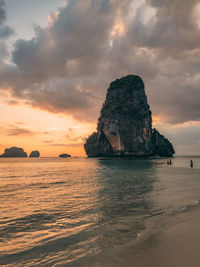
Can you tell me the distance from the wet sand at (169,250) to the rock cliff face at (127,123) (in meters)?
140

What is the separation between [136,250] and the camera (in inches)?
199

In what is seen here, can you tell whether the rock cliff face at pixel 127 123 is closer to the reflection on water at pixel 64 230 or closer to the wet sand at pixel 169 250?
the reflection on water at pixel 64 230

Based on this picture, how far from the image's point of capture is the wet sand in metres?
4.25

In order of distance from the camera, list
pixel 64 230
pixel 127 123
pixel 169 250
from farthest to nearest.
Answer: pixel 127 123 < pixel 64 230 < pixel 169 250

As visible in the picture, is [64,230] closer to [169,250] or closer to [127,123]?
[169,250]

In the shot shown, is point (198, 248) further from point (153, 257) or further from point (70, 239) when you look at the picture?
point (70, 239)

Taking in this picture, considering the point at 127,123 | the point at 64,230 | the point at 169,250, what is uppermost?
the point at 127,123

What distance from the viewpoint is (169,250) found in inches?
193

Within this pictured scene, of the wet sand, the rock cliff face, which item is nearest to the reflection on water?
the wet sand

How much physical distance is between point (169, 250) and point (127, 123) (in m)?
154

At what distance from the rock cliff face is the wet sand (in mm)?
140422

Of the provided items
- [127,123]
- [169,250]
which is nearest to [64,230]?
[169,250]

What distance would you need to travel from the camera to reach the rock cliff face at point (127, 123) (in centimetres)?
14875

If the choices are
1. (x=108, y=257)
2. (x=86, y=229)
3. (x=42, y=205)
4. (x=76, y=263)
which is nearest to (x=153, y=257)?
(x=108, y=257)
